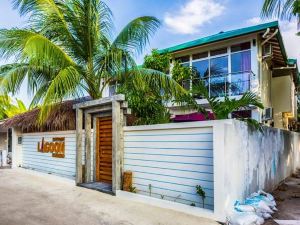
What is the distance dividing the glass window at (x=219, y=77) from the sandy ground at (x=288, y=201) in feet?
15.4

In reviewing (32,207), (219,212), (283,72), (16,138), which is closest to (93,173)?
(32,207)

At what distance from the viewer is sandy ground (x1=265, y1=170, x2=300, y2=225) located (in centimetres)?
567

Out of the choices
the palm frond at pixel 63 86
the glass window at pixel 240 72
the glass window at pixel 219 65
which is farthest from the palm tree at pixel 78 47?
the glass window at pixel 219 65

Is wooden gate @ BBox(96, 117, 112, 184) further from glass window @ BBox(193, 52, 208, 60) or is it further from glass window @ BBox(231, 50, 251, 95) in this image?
glass window @ BBox(193, 52, 208, 60)

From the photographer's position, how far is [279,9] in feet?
24.7

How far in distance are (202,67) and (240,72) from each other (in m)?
2.11

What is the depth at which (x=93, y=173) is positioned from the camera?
29.8ft

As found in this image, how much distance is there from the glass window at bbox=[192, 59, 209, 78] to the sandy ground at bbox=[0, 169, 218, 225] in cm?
825

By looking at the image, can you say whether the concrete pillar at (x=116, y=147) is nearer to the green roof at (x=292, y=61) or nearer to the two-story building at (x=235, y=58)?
the two-story building at (x=235, y=58)

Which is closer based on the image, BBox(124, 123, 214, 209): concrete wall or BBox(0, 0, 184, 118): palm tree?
BBox(124, 123, 214, 209): concrete wall

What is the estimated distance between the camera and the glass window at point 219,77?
12914 millimetres

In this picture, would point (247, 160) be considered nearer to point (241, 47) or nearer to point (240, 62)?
point (240, 62)

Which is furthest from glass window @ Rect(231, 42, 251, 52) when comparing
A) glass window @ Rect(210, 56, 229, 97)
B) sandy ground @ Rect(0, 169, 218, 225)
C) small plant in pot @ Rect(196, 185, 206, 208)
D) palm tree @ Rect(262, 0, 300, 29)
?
sandy ground @ Rect(0, 169, 218, 225)

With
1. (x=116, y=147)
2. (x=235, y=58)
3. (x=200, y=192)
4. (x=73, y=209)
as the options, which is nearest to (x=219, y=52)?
(x=235, y=58)
